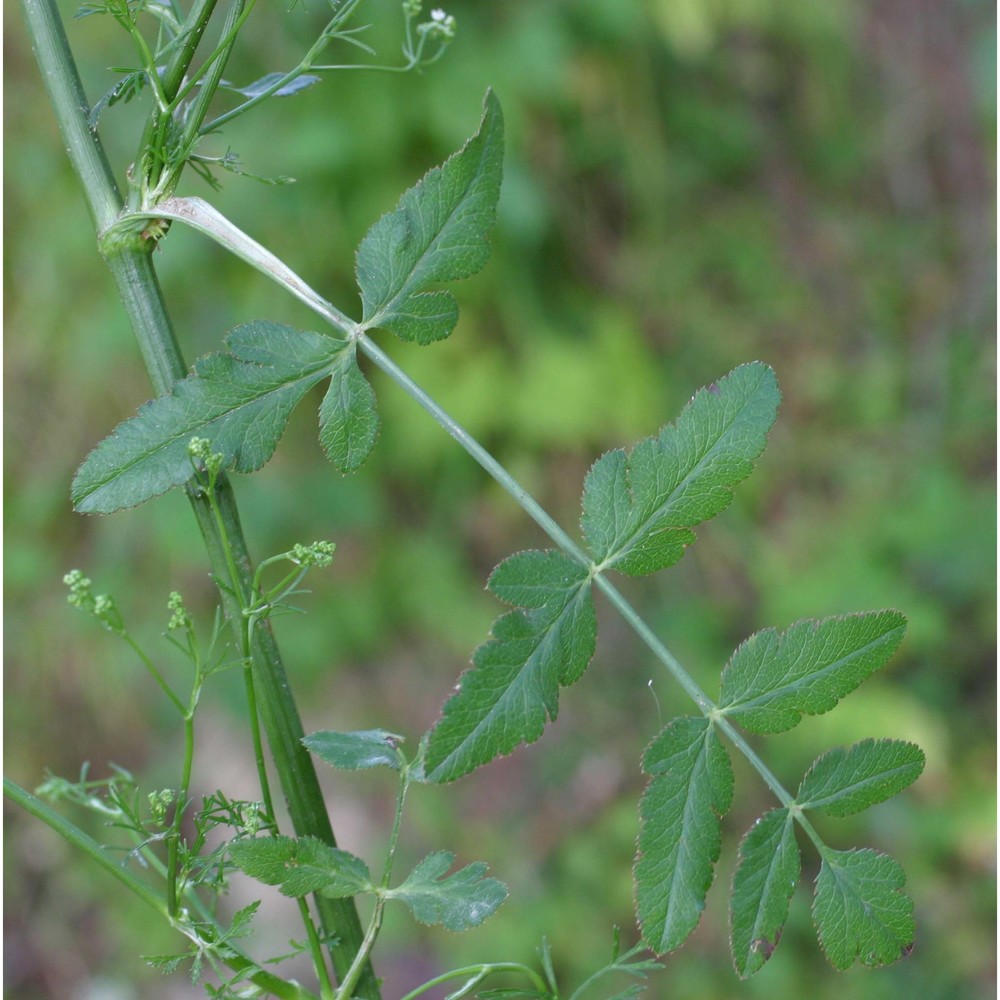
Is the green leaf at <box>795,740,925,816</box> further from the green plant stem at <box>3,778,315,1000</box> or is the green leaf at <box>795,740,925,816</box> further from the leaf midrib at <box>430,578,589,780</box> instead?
the green plant stem at <box>3,778,315,1000</box>

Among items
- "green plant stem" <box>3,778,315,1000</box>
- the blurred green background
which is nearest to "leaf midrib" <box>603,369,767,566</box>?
"green plant stem" <box>3,778,315,1000</box>

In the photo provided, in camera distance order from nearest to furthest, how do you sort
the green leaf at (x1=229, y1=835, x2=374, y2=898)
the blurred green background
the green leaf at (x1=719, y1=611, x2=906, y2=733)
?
the green leaf at (x1=229, y1=835, x2=374, y2=898) → the green leaf at (x1=719, y1=611, x2=906, y2=733) → the blurred green background

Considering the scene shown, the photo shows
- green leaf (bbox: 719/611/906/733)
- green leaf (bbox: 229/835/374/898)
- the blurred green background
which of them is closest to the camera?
green leaf (bbox: 229/835/374/898)

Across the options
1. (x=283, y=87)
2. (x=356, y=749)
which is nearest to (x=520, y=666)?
(x=356, y=749)

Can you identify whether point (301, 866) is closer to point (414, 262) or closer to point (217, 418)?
point (217, 418)

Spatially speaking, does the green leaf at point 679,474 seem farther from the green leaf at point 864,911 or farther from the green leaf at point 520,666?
the green leaf at point 864,911

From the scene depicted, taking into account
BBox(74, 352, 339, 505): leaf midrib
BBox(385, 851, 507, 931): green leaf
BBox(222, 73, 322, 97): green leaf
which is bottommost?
BBox(385, 851, 507, 931): green leaf
